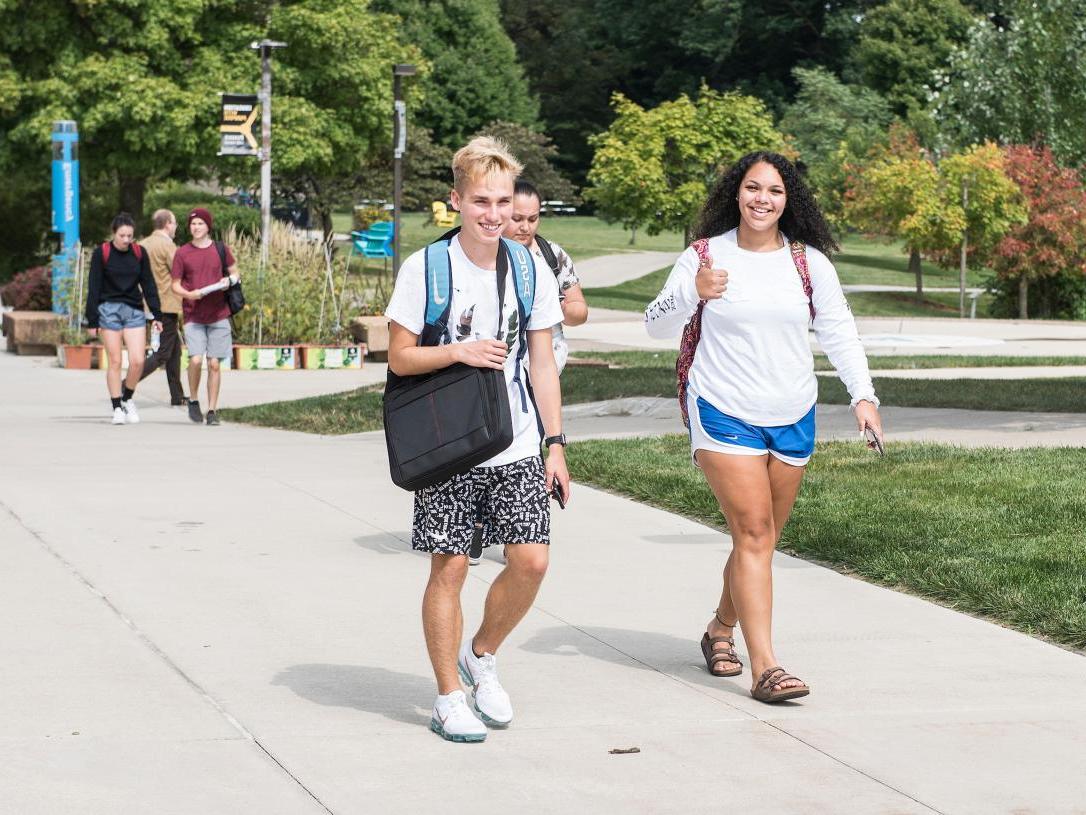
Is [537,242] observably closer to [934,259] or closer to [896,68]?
[934,259]

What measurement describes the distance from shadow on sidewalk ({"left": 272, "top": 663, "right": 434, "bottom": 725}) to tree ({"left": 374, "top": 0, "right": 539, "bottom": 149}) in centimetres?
6644

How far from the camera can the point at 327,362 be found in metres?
21.0

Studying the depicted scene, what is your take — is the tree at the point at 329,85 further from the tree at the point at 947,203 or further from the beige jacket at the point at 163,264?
the beige jacket at the point at 163,264

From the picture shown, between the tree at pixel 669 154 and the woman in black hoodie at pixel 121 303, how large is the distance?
28.3 m

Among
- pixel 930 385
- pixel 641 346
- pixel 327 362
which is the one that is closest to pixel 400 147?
pixel 641 346

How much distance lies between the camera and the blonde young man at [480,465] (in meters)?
5.01

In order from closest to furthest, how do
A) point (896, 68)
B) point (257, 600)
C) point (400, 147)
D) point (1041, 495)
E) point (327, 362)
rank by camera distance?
1. point (257, 600)
2. point (1041, 495)
3. point (327, 362)
4. point (400, 147)
5. point (896, 68)

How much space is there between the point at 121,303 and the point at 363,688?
9.26 m

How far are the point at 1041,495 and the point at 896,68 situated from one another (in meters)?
65.1

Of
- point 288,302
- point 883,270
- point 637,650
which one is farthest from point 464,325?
point 883,270

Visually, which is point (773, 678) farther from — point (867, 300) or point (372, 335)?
point (867, 300)

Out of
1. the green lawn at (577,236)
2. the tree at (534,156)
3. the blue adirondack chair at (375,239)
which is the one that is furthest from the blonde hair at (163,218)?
the tree at (534,156)

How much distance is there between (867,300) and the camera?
142ft

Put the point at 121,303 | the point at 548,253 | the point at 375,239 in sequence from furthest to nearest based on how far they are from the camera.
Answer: the point at 375,239 < the point at 121,303 < the point at 548,253
